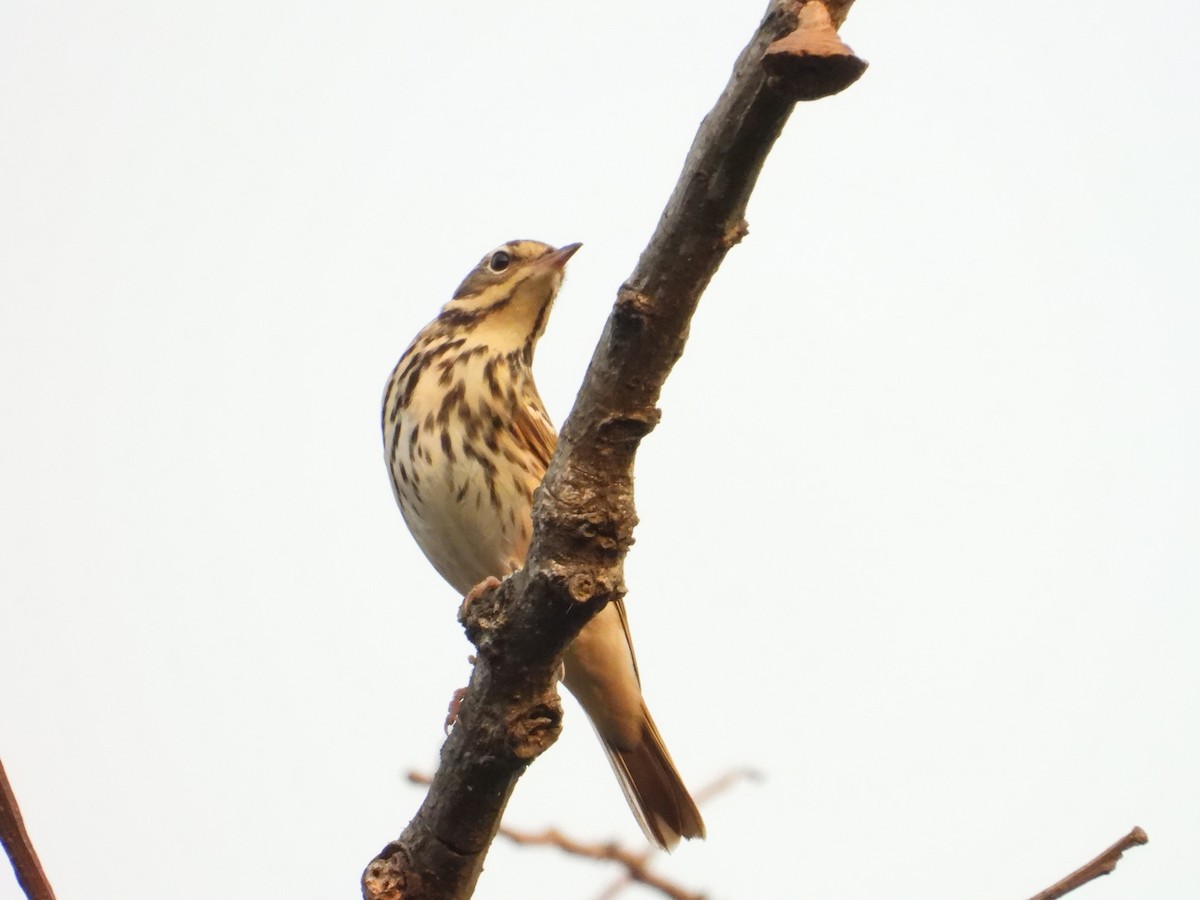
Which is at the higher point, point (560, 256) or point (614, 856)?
point (560, 256)

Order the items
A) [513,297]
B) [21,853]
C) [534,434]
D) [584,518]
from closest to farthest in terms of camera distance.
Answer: [21,853] → [584,518] → [534,434] → [513,297]

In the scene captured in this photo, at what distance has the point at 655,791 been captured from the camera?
718cm

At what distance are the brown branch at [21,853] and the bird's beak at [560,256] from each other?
5348 millimetres

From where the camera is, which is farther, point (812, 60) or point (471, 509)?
point (471, 509)

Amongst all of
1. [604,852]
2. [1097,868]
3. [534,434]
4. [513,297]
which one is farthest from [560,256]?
[1097,868]

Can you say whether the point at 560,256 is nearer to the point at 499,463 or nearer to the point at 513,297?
the point at 513,297

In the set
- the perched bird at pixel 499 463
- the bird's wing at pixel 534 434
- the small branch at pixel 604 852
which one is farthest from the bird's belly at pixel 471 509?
the small branch at pixel 604 852

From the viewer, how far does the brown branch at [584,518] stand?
2.81 meters

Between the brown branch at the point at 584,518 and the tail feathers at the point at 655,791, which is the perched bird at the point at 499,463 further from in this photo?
the brown branch at the point at 584,518

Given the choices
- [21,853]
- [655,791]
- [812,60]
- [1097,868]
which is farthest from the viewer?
[655,791]

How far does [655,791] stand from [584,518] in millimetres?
4195

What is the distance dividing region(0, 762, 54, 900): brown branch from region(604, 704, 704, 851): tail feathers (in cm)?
→ 505

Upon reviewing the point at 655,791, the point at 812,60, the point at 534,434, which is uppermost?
the point at 534,434

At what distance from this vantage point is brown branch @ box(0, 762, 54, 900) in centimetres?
223
